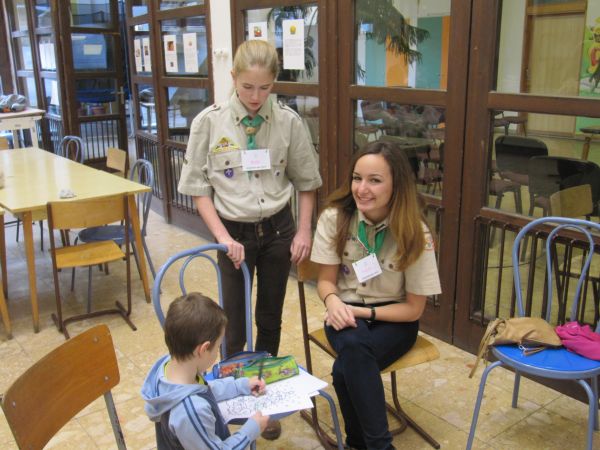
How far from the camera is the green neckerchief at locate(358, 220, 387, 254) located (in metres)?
1.87

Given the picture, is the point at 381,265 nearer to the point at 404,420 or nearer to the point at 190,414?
the point at 404,420

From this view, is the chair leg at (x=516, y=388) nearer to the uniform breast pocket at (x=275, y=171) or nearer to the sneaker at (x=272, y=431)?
the sneaker at (x=272, y=431)

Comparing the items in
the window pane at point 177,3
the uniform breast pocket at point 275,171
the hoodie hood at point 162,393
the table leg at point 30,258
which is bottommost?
the table leg at point 30,258

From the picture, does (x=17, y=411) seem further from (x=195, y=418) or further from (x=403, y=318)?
(x=403, y=318)

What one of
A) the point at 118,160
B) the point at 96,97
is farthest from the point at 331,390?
the point at 96,97

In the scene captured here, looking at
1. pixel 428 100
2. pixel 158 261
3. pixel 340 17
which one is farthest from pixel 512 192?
pixel 158 261

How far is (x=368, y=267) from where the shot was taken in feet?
6.11

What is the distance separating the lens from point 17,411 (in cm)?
117

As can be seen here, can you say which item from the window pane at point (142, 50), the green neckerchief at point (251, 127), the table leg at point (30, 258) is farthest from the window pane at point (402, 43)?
the window pane at point (142, 50)

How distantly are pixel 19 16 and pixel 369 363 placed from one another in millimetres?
6971

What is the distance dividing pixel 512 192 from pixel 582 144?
1.16 feet

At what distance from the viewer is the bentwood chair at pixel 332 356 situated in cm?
186

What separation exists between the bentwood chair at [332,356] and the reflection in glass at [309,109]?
5.07 ft

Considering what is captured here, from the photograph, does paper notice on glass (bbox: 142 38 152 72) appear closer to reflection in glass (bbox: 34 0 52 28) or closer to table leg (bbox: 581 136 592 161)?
reflection in glass (bbox: 34 0 52 28)
